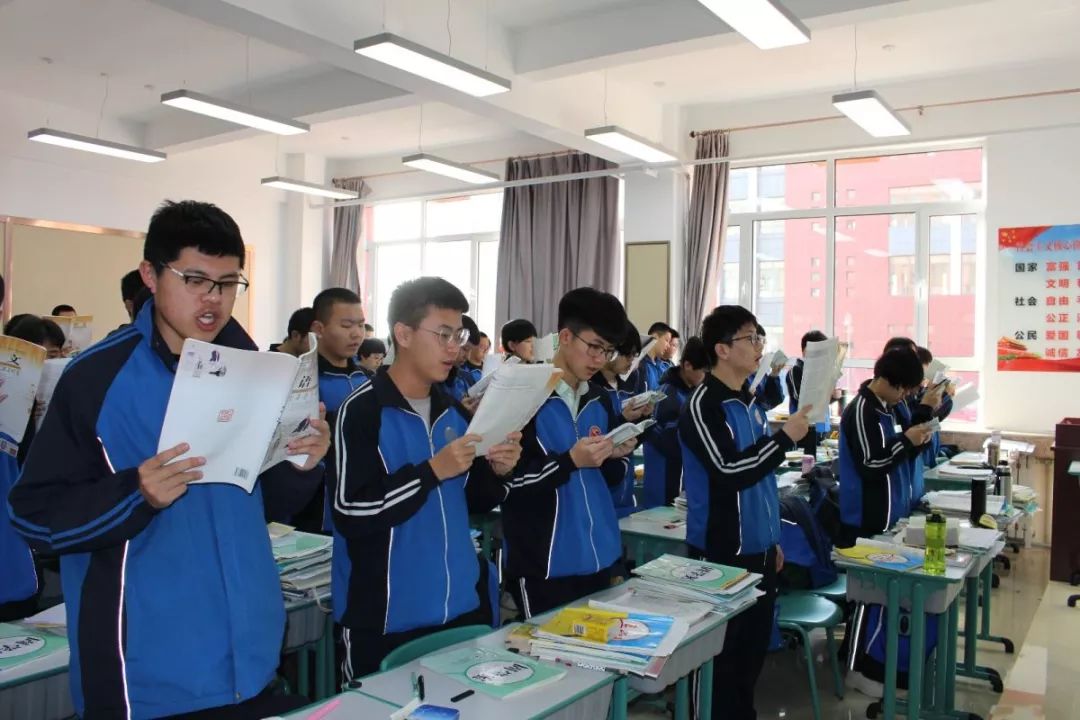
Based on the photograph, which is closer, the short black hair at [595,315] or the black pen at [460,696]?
the black pen at [460,696]

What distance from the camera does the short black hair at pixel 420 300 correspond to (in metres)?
1.94

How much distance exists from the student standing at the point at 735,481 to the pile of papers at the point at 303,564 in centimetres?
116

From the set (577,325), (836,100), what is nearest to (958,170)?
(836,100)

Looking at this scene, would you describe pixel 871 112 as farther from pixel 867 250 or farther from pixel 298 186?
pixel 298 186

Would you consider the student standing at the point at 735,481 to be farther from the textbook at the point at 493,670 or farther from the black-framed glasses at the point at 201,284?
the black-framed glasses at the point at 201,284

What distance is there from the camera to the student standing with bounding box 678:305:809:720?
258 cm

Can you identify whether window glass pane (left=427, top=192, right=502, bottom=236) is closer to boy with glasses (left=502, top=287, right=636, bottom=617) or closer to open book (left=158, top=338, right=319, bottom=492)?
boy with glasses (left=502, top=287, right=636, bottom=617)

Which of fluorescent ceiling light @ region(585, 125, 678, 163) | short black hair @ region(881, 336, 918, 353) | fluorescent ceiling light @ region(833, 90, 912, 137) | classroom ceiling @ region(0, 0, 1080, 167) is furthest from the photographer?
fluorescent ceiling light @ region(585, 125, 678, 163)

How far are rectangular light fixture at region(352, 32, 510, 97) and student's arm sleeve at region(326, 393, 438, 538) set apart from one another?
3.21 metres

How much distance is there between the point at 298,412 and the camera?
1.41 m

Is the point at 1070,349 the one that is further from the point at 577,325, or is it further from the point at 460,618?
the point at 460,618

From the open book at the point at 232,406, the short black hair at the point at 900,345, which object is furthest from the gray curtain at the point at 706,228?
the open book at the point at 232,406

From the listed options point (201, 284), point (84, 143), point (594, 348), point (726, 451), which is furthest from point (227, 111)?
point (201, 284)

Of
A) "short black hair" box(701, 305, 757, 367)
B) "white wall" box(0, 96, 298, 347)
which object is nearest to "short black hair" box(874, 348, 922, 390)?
"short black hair" box(701, 305, 757, 367)
